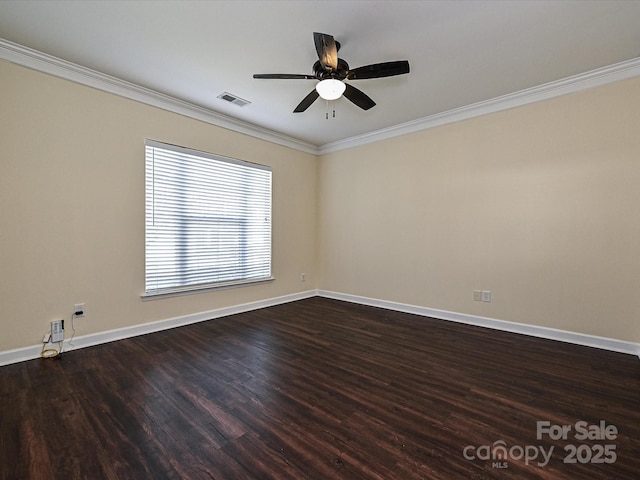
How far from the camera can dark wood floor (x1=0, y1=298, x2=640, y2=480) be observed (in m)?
1.40

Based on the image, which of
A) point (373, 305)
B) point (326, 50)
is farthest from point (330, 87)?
point (373, 305)

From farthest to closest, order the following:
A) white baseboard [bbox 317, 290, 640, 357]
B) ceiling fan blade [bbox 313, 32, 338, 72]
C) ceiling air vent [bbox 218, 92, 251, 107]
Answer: ceiling air vent [bbox 218, 92, 251, 107], white baseboard [bbox 317, 290, 640, 357], ceiling fan blade [bbox 313, 32, 338, 72]

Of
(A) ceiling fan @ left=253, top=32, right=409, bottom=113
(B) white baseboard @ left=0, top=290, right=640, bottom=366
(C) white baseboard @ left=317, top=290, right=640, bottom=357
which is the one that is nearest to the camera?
(A) ceiling fan @ left=253, top=32, right=409, bottom=113

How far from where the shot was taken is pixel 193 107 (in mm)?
3543

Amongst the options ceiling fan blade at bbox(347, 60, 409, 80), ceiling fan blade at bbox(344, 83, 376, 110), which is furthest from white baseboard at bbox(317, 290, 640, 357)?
ceiling fan blade at bbox(347, 60, 409, 80)

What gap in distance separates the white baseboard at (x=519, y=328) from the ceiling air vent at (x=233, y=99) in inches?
129

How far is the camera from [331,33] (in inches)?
89.2

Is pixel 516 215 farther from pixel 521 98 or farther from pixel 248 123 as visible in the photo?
pixel 248 123

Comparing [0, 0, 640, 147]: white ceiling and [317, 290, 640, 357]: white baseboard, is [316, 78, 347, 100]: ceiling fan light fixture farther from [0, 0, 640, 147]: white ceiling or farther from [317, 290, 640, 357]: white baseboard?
[317, 290, 640, 357]: white baseboard

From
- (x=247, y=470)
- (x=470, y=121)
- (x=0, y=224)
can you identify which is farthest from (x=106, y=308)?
(x=470, y=121)

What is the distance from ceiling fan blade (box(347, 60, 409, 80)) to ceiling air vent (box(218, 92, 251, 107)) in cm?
159

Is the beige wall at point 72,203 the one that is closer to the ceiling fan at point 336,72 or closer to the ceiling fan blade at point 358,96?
the ceiling fan at point 336,72

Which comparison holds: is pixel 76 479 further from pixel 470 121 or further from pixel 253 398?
pixel 470 121

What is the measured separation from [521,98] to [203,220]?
4053 millimetres
